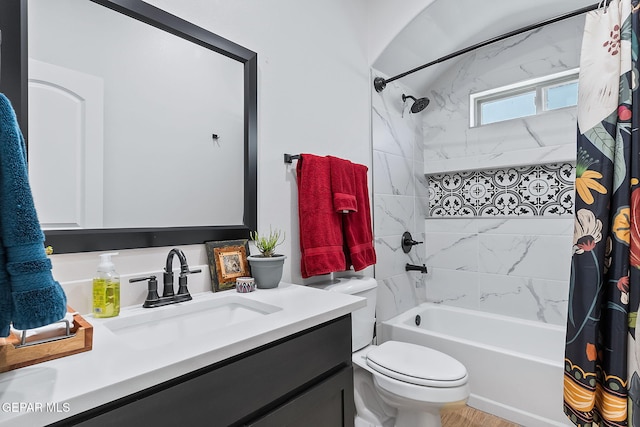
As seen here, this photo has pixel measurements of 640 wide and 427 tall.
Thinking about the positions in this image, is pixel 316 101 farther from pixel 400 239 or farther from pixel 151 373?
pixel 151 373

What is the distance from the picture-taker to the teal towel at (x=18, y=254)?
482mm

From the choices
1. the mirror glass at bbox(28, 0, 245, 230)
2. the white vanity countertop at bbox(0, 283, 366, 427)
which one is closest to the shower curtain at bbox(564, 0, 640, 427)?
the white vanity countertop at bbox(0, 283, 366, 427)

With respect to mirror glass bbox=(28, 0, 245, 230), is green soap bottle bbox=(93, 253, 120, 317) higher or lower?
lower

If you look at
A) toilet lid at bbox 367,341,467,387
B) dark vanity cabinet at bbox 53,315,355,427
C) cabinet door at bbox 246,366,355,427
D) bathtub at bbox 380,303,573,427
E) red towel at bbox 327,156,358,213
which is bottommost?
bathtub at bbox 380,303,573,427

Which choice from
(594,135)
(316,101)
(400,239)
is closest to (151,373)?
(594,135)

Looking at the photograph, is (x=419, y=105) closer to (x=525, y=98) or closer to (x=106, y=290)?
(x=525, y=98)

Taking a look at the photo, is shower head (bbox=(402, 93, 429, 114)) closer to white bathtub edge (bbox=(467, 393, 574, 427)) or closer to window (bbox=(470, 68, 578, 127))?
window (bbox=(470, 68, 578, 127))

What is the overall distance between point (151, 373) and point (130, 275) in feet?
1.84

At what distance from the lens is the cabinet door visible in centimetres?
80

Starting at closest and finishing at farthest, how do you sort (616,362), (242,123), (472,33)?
(616,362) < (242,123) < (472,33)

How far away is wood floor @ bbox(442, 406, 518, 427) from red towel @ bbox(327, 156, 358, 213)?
4.18 ft

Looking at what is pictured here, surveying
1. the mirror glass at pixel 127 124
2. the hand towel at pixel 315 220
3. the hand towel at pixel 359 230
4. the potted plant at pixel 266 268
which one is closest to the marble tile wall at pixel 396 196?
the hand towel at pixel 359 230

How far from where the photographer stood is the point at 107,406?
1.81 feet

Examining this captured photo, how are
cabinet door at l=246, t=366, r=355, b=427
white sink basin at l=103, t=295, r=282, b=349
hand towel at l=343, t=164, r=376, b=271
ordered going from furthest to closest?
hand towel at l=343, t=164, r=376, b=271 < white sink basin at l=103, t=295, r=282, b=349 < cabinet door at l=246, t=366, r=355, b=427
